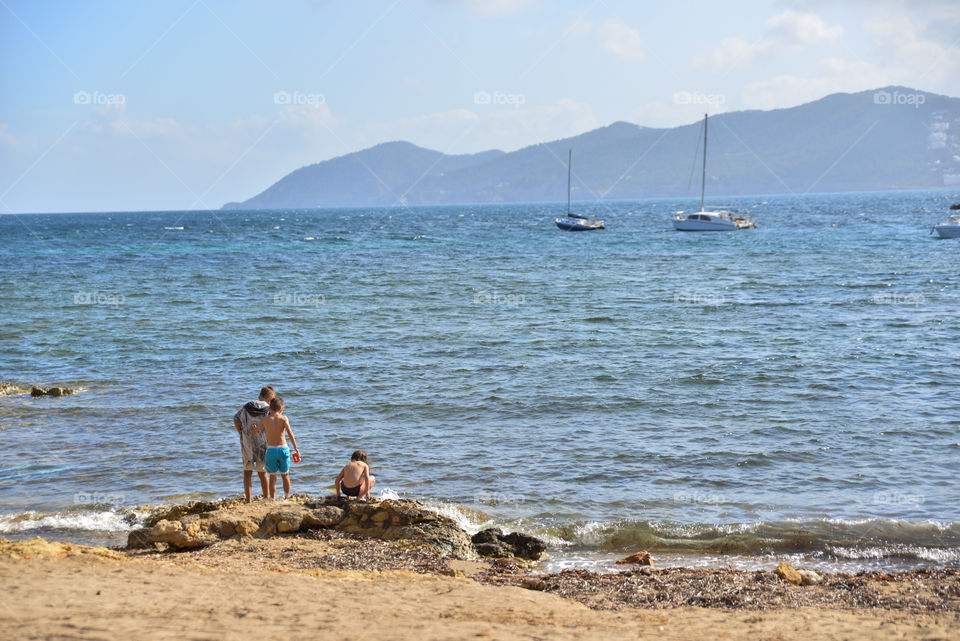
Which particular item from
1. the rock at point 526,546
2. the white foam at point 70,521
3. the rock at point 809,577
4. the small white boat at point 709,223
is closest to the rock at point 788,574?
the rock at point 809,577

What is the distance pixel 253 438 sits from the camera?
10.9 meters

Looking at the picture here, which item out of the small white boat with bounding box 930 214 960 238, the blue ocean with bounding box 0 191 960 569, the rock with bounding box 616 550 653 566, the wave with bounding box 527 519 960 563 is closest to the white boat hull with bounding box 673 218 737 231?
the small white boat with bounding box 930 214 960 238

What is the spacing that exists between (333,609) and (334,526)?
289 centimetres

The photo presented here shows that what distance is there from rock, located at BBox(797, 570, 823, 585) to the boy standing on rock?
6.64 metres

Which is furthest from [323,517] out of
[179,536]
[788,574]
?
[788,574]

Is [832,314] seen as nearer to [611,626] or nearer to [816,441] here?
[816,441]

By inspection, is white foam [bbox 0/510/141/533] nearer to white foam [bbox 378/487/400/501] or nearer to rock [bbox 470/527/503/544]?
white foam [bbox 378/487/400/501]

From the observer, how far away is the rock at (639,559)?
967 cm

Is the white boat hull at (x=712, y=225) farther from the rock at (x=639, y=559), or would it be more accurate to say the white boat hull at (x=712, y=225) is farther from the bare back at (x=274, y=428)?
the bare back at (x=274, y=428)

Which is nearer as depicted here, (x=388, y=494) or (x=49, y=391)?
(x=388, y=494)

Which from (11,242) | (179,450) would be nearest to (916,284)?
(179,450)

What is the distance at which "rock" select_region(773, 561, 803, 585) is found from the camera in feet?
28.1

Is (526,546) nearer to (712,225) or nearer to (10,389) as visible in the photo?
(10,389)

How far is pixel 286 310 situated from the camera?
31.5 metres
